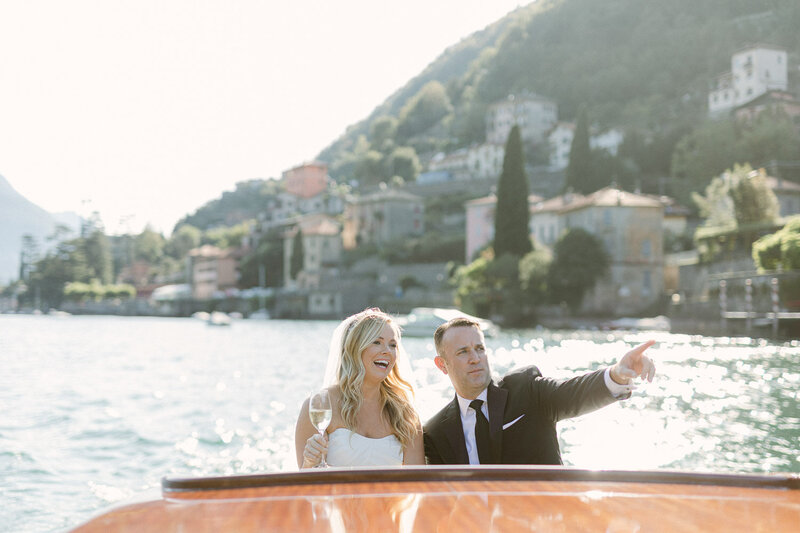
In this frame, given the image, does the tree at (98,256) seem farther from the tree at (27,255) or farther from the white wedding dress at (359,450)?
the white wedding dress at (359,450)

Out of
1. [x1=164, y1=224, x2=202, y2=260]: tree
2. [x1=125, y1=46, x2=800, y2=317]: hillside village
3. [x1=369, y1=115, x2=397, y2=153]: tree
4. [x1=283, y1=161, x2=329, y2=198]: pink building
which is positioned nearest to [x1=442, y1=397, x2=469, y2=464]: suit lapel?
[x1=125, y1=46, x2=800, y2=317]: hillside village

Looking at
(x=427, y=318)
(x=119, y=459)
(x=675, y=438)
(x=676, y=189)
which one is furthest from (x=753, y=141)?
(x=119, y=459)

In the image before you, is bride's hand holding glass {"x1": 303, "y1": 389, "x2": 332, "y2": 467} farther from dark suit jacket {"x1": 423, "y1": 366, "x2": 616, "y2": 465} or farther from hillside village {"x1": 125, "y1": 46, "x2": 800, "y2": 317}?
hillside village {"x1": 125, "y1": 46, "x2": 800, "y2": 317}

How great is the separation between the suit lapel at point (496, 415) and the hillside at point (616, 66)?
251 ft

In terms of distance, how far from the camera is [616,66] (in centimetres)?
10481

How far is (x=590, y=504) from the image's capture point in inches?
76.6

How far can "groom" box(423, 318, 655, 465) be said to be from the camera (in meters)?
3.57

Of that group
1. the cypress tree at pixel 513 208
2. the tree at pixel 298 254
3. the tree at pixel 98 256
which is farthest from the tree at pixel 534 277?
the tree at pixel 98 256

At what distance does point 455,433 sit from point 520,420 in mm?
288

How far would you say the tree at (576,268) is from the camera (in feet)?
151

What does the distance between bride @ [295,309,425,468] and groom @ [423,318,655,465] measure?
6.8 inches

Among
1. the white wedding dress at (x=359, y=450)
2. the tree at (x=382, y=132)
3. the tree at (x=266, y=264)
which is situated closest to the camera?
the white wedding dress at (x=359, y=450)

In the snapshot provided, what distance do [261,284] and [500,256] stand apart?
47.0 m

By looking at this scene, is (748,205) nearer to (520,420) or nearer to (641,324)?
(641,324)
